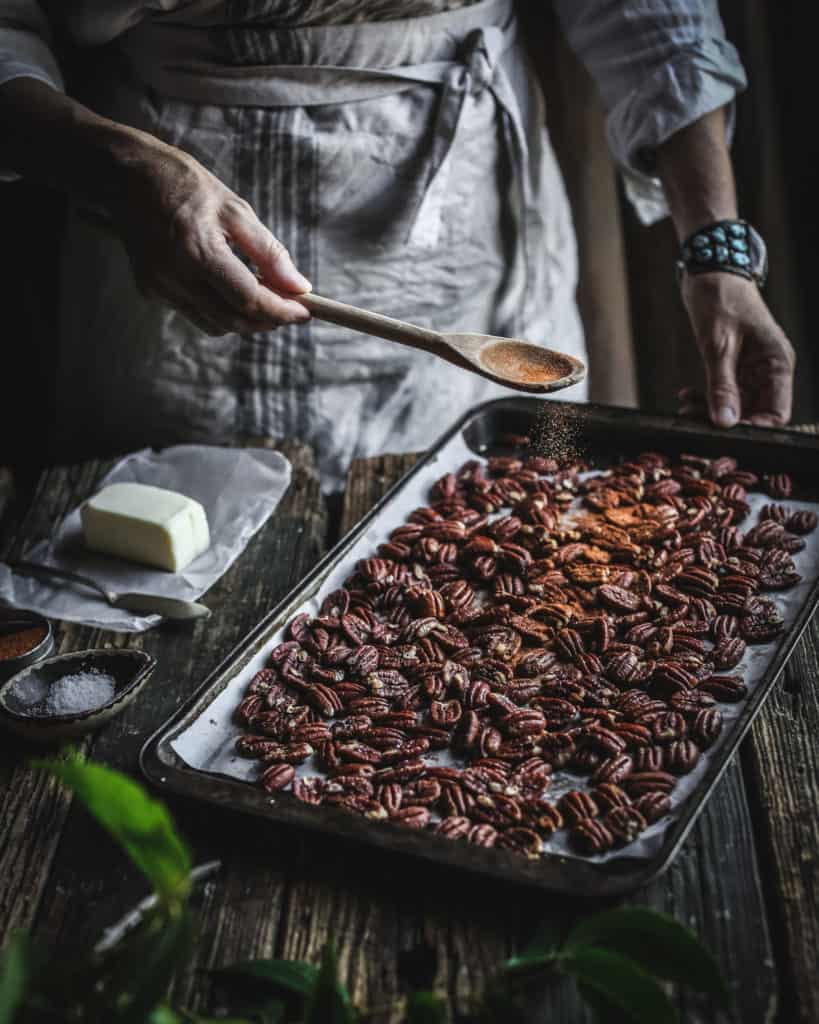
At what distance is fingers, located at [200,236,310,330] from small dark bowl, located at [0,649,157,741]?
0.49 meters

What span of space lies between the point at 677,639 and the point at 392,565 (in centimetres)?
42

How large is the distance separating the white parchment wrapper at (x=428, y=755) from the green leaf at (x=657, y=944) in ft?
0.52

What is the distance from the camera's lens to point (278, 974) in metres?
0.96

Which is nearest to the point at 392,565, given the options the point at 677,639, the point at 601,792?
the point at 677,639

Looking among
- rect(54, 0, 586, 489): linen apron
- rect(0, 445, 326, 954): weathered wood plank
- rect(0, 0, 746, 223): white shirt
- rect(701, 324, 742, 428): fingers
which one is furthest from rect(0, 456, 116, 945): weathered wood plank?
rect(701, 324, 742, 428): fingers

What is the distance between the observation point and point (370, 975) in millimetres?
987

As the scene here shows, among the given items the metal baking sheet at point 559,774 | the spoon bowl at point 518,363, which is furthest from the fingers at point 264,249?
the metal baking sheet at point 559,774

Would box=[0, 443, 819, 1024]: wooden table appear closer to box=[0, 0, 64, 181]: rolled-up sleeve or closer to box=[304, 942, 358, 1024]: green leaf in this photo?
box=[304, 942, 358, 1024]: green leaf

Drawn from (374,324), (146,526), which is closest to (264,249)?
(374,324)

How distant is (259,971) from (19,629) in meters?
0.67

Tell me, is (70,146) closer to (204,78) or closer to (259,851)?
(204,78)

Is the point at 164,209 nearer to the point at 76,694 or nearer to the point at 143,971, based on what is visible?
the point at 76,694

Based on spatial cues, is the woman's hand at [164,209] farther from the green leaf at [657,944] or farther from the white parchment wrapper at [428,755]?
the green leaf at [657,944]

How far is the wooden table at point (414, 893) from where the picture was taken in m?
0.98
